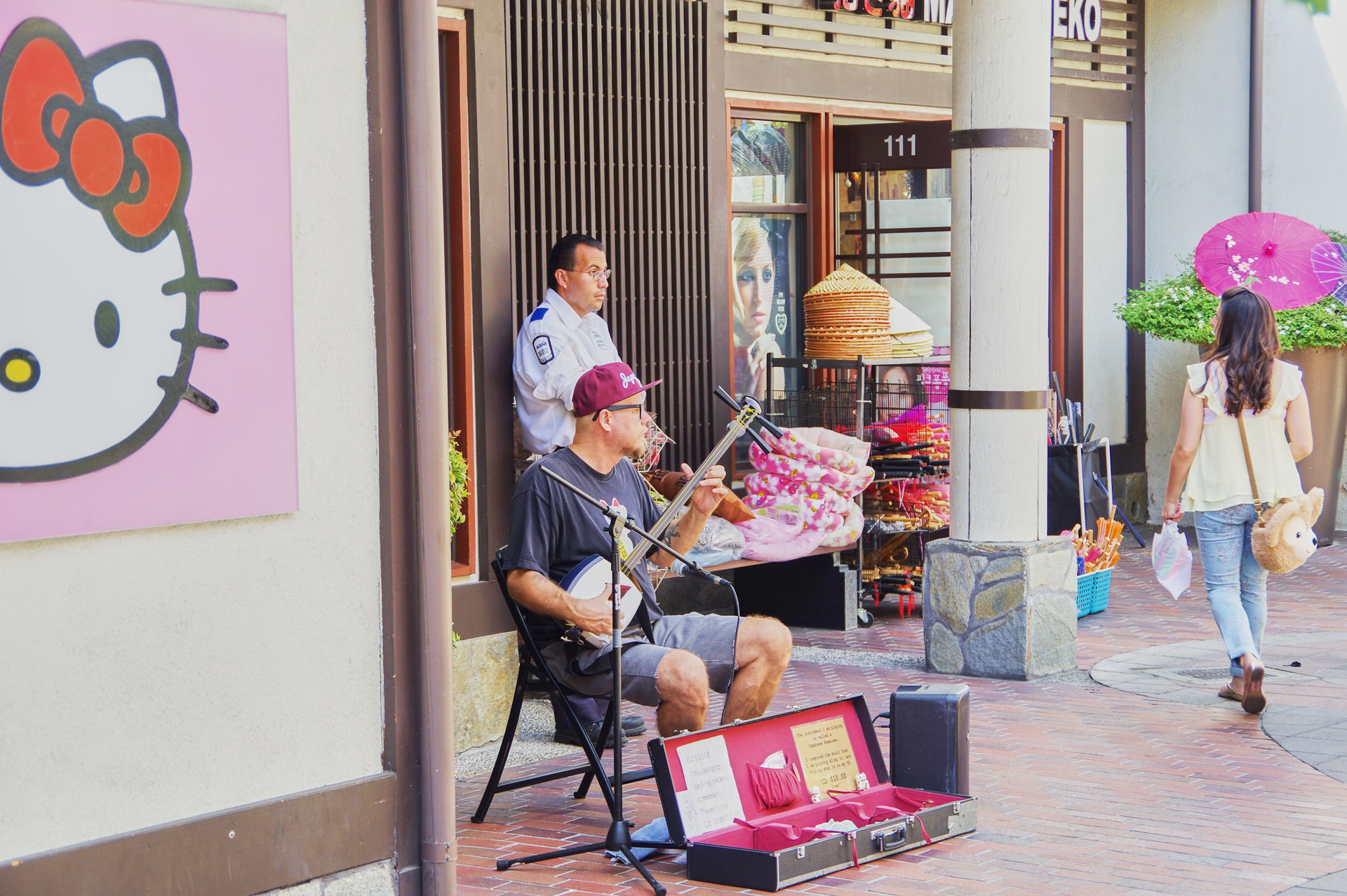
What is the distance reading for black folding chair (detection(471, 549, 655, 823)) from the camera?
4996mm

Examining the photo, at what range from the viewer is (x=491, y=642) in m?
6.95

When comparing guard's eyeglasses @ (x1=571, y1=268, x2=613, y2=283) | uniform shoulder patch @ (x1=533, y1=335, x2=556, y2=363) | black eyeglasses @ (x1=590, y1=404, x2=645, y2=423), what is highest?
guard's eyeglasses @ (x1=571, y1=268, x2=613, y2=283)

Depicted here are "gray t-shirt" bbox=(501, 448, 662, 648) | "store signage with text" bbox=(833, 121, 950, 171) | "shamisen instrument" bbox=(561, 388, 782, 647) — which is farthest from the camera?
"store signage with text" bbox=(833, 121, 950, 171)

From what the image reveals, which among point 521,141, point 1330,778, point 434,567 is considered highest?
point 521,141

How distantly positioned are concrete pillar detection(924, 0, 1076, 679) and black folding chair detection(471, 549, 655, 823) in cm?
257

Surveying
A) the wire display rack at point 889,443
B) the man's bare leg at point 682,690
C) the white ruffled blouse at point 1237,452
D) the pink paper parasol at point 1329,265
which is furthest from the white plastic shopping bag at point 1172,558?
the pink paper parasol at point 1329,265

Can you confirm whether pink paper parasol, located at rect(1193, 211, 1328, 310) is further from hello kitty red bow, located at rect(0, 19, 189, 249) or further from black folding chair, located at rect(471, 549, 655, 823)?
hello kitty red bow, located at rect(0, 19, 189, 249)

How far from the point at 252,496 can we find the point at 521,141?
13.2 ft

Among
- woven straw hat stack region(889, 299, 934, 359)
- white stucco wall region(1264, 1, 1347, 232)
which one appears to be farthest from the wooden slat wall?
white stucco wall region(1264, 1, 1347, 232)

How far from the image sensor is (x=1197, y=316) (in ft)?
36.8

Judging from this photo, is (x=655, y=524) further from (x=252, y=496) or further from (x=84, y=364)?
(x=84, y=364)

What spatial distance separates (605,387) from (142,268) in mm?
1908

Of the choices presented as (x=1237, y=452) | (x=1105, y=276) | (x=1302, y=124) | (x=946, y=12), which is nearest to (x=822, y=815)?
(x=1237, y=452)

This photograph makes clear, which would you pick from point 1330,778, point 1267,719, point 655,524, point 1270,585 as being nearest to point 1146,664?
point 1267,719
